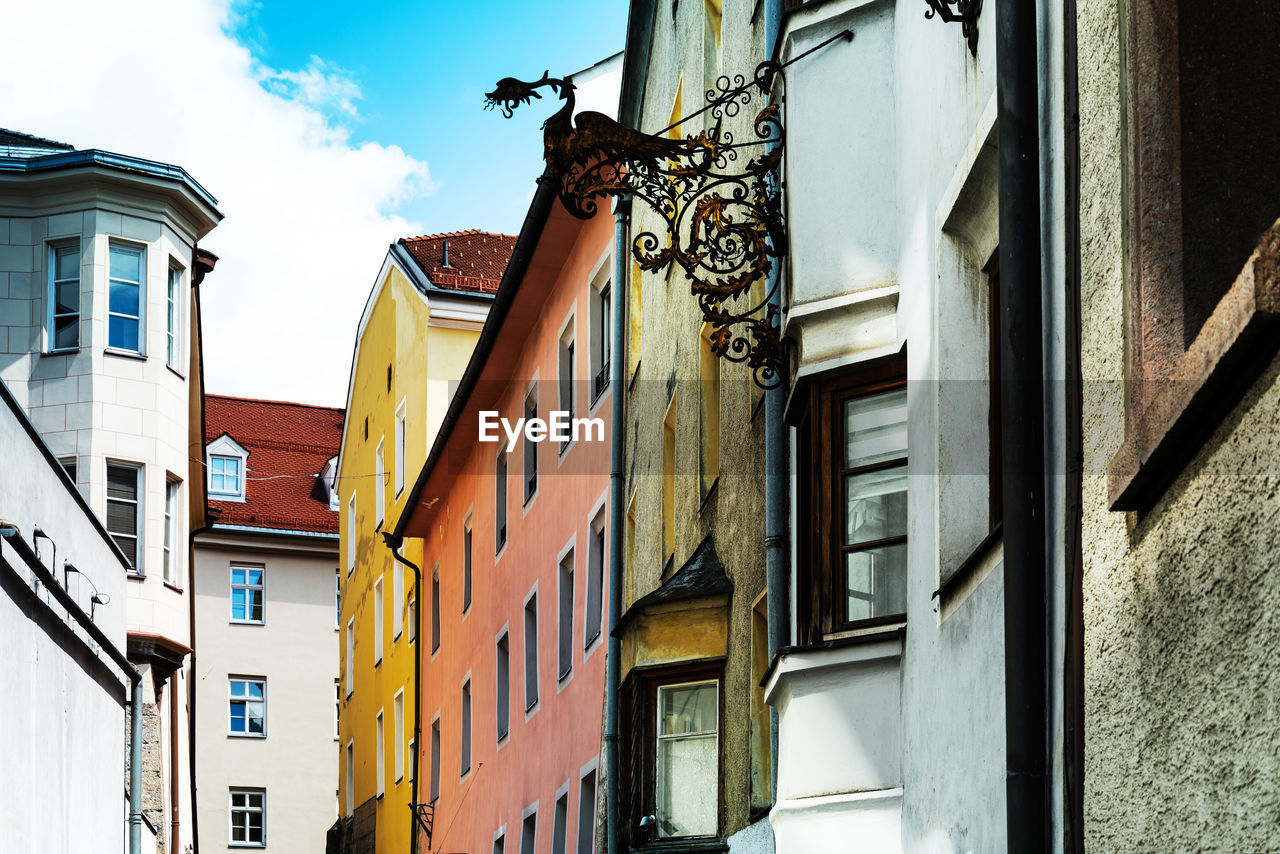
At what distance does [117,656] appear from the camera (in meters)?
21.0

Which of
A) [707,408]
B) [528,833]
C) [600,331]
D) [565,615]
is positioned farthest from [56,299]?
[707,408]

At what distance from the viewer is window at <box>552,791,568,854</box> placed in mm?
22203

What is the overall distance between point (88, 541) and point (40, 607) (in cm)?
365

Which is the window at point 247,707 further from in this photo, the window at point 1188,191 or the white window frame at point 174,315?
the window at point 1188,191

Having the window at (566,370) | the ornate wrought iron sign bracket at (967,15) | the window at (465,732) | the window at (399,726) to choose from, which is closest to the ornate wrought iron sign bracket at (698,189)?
the ornate wrought iron sign bracket at (967,15)

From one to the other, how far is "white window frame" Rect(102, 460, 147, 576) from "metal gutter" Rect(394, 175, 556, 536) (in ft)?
16.5

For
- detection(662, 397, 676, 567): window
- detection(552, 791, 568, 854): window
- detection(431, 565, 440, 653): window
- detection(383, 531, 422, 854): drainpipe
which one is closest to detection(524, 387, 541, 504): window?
detection(552, 791, 568, 854): window

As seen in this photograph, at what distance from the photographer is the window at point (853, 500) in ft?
29.7

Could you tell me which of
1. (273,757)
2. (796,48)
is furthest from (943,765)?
(273,757)

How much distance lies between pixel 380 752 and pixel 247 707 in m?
12.1

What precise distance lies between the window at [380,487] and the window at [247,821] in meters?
11.6

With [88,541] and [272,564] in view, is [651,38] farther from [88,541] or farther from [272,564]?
[272,564]

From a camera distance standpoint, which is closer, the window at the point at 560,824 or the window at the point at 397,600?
the window at the point at 560,824

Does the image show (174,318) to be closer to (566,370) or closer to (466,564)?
(466,564)
